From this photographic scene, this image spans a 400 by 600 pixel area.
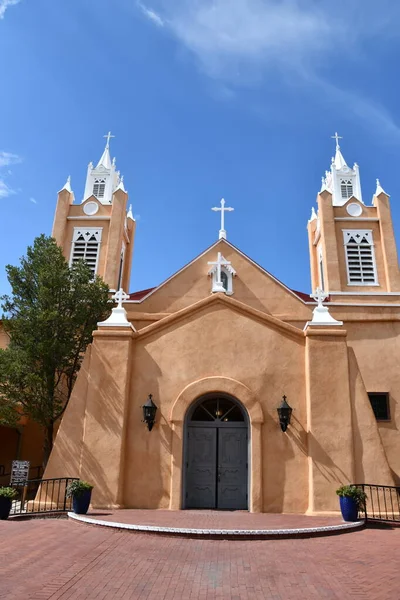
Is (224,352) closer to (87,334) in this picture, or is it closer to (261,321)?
(261,321)

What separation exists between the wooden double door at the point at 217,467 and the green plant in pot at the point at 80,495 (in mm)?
2982

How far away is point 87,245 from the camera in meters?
26.7

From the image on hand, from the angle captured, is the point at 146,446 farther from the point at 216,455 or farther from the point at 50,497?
the point at 50,497

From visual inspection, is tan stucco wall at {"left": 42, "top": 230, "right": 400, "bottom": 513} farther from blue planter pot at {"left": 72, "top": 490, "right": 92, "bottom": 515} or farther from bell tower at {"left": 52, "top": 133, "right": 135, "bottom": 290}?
bell tower at {"left": 52, "top": 133, "right": 135, "bottom": 290}

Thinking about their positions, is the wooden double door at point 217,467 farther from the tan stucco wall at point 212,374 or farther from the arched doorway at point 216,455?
the tan stucco wall at point 212,374

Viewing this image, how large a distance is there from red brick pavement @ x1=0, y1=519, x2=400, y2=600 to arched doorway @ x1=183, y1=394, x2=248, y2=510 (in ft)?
11.9

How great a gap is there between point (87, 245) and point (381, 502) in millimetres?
19875

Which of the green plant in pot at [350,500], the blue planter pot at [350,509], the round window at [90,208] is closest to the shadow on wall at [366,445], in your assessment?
the green plant in pot at [350,500]

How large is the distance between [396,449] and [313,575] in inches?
505

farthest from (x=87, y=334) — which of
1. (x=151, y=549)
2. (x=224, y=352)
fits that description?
(x=151, y=549)

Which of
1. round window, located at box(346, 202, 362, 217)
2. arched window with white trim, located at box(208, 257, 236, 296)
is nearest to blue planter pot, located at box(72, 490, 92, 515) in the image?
arched window with white trim, located at box(208, 257, 236, 296)

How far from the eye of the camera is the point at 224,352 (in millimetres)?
14539

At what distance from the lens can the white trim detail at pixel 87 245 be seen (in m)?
26.2

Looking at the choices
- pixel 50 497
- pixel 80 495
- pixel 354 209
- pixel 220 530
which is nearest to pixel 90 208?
pixel 354 209
